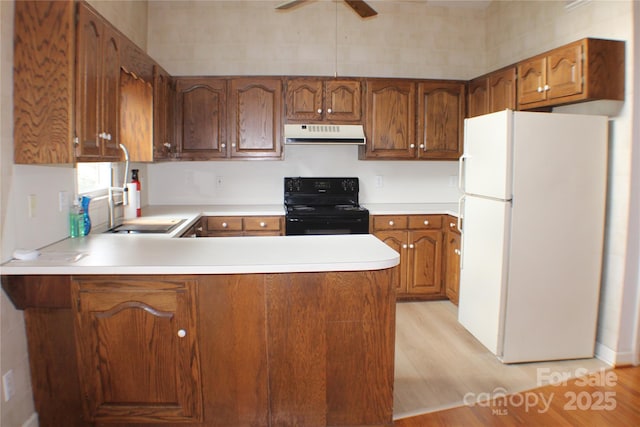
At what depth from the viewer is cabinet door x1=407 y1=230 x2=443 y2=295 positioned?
4191mm

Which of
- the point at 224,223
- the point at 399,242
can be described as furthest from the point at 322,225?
the point at 224,223

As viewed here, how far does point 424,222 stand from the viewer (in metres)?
4.18

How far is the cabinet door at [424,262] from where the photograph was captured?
4.19 metres

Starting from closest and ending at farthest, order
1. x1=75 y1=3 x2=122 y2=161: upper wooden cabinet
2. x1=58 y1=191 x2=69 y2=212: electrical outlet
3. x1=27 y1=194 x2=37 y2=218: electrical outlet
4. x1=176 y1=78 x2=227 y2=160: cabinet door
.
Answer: x1=75 y1=3 x2=122 y2=161: upper wooden cabinet → x1=27 y1=194 x2=37 y2=218: electrical outlet → x1=58 y1=191 x2=69 y2=212: electrical outlet → x1=176 y1=78 x2=227 y2=160: cabinet door

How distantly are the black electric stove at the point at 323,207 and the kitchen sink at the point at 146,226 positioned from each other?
1074mm

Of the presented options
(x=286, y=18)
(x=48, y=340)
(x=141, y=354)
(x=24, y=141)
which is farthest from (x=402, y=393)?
(x=286, y=18)

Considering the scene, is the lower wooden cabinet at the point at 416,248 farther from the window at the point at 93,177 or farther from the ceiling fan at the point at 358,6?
the window at the point at 93,177

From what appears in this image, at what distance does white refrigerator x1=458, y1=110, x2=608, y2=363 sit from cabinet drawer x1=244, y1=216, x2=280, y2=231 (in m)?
1.81

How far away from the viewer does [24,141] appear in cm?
206

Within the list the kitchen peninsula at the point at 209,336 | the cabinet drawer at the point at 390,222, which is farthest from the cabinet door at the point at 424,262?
the kitchen peninsula at the point at 209,336

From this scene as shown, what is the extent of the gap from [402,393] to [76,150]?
2.14 metres

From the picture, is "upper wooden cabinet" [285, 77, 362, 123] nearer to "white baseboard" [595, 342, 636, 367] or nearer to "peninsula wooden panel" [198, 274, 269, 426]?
"peninsula wooden panel" [198, 274, 269, 426]

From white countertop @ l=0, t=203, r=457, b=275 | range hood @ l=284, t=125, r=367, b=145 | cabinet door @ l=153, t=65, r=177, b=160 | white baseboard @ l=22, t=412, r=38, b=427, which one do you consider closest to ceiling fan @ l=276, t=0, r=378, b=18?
white countertop @ l=0, t=203, r=457, b=275

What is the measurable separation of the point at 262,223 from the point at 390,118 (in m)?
1.55
